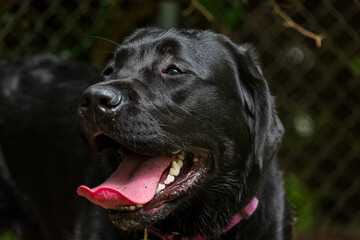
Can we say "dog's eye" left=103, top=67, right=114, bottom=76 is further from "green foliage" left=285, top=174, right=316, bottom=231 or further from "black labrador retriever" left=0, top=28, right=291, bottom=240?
Answer: "green foliage" left=285, top=174, right=316, bottom=231

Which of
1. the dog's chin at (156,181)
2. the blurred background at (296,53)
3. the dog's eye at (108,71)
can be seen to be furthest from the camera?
the blurred background at (296,53)

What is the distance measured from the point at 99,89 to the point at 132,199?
0.41 meters

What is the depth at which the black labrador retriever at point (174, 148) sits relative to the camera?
2225mm

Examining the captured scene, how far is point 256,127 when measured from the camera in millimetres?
2627

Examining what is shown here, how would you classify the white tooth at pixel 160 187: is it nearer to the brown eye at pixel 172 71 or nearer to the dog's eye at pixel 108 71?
the brown eye at pixel 172 71

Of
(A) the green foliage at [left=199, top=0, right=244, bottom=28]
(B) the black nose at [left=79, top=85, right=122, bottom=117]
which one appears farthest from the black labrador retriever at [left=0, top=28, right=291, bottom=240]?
(A) the green foliage at [left=199, top=0, right=244, bottom=28]

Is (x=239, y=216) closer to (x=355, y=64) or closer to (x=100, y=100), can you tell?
(x=100, y=100)

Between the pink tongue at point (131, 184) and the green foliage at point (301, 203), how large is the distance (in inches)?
103

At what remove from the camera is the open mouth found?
219 cm

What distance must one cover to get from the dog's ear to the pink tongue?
0.41 m

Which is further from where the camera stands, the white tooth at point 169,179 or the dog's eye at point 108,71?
the dog's eye at point 108,71

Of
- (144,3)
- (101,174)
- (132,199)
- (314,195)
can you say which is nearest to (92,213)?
(101,174)

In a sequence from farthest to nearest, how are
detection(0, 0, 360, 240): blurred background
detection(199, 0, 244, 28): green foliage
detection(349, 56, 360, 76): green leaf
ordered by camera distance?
detection(349, 56, 360, 76): green leaf → detection(0, 0, 360, 240): blurred background → detection(199, 0, 244, 28): green foliage

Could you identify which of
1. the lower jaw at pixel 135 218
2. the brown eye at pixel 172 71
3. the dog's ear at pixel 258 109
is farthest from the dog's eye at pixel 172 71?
the lower jaw at pixel 135 218
